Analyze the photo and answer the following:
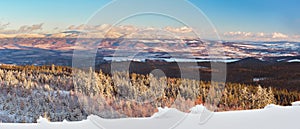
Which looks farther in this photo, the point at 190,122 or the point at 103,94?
the point at 103,94

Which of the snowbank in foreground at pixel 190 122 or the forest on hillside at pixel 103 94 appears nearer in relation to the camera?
the snowbank in foreground at pixel 190 122

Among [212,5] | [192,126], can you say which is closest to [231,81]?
[212,5]

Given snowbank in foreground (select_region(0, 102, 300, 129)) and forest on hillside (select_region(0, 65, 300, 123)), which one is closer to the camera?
snowbank in foreground (select_region(0, 102, 300, 129))

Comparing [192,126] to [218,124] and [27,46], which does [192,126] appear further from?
[27,46]
